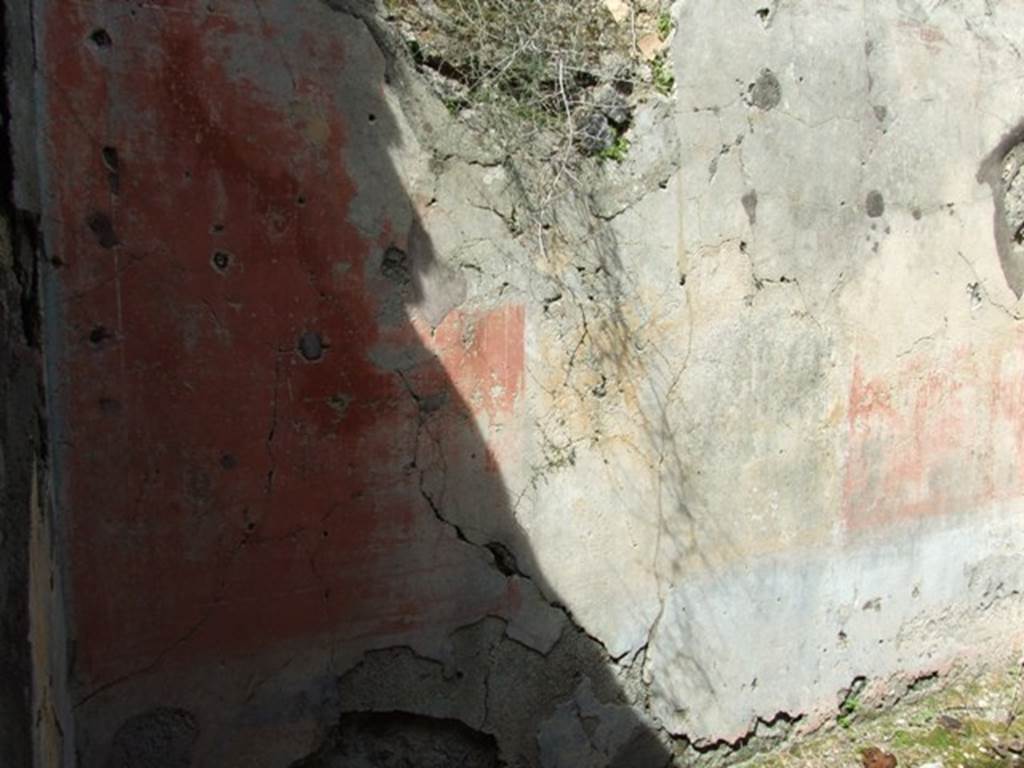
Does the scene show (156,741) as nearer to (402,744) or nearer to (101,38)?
(402,744)

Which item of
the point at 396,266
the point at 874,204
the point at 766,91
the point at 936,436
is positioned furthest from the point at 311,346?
the point at 936,436

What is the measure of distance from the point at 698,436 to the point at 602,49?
1.09 m

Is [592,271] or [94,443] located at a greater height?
[592,271]

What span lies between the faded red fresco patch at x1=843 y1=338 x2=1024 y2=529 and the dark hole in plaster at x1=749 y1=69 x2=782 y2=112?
862mm

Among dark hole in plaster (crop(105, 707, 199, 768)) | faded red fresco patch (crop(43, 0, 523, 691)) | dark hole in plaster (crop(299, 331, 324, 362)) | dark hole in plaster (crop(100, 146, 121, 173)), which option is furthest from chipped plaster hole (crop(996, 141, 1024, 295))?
dark hole in plaster (crop(105, 707, 199, 768))

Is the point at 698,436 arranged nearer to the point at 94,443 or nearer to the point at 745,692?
the point at 745,692

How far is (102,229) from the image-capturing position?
1.93m

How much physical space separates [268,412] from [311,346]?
0.58 ft

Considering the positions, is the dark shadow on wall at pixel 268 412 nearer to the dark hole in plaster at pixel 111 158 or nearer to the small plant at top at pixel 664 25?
the dark hole in plaster at pixel 111 158

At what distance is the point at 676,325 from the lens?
267 cm

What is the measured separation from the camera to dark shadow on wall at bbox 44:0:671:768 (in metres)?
1.96

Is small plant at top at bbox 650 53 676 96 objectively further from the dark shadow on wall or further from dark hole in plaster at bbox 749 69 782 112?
the dark shadow on wall

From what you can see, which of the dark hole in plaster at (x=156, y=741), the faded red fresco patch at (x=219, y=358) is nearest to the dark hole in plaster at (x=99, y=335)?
the faded red fresco patch at (x=219, y=358)

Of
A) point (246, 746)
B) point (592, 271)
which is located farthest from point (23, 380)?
point (592, 271)
